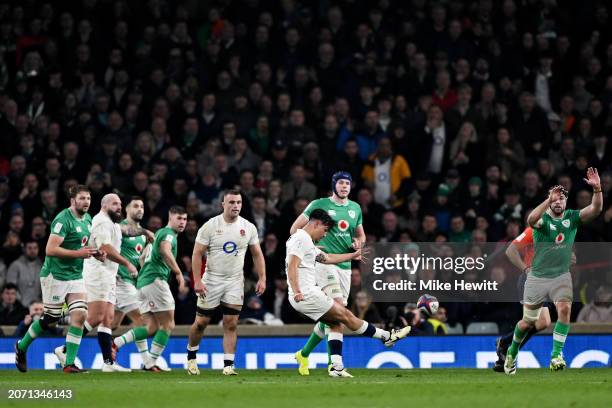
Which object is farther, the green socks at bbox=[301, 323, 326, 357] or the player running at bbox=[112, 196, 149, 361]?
the player running at bbox=[112, 196, 149, 361]

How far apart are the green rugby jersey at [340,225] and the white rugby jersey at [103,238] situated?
101 inches

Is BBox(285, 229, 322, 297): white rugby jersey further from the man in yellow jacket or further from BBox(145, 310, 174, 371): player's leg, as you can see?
the man in yellow jacket

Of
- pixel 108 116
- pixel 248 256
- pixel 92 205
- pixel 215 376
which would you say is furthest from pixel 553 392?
pixel 108 116

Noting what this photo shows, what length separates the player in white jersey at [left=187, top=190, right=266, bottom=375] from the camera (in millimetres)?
16547

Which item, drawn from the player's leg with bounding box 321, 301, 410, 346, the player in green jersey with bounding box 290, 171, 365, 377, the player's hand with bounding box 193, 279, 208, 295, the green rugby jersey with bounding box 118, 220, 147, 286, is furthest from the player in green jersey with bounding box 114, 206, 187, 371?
the player's leg with bounding box 321, 301, 410, 346

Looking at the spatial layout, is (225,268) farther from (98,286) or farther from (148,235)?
(148,235)

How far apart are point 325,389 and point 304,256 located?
7.64 ft

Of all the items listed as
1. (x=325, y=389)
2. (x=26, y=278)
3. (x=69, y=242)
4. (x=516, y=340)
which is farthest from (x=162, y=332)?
(x=516, y=340)

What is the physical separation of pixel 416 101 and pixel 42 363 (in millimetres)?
8518

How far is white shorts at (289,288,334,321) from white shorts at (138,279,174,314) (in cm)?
275

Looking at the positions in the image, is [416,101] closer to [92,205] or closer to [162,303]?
[92,205]

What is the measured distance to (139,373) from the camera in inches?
681

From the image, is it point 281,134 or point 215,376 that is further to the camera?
point 281,134

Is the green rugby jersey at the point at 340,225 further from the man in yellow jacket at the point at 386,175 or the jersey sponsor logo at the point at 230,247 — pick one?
the man in yellow jacket at the point at 386,175
